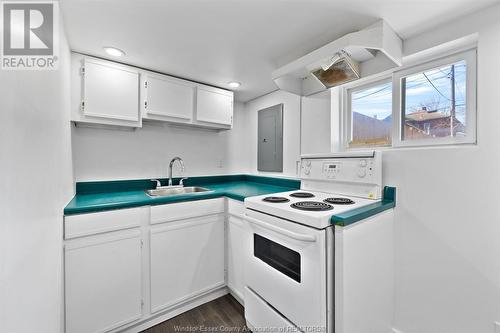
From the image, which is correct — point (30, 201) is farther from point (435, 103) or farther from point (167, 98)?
point (435, 103)

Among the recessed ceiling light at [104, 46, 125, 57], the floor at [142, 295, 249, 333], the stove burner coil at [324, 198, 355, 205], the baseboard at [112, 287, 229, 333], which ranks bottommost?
the floor at [142, 295, 249, 333]

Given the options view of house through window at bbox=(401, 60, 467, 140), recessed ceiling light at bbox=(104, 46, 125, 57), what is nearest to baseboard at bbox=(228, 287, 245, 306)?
view of house through window at bbox=(401, 60, 467, 140)

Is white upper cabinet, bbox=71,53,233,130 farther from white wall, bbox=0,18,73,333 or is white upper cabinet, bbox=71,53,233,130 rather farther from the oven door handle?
the oven door handle

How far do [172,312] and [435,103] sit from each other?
254cm

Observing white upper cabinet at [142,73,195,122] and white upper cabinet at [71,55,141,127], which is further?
white upper cabinet at [142,73,195,122]

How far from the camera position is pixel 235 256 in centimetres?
191

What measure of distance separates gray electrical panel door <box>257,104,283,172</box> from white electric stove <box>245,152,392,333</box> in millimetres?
879

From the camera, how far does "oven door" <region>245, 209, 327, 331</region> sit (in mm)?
1099

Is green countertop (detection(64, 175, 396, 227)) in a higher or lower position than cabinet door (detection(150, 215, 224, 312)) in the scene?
higher

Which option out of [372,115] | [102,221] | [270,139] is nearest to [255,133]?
[270,139]

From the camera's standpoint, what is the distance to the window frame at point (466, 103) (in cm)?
127

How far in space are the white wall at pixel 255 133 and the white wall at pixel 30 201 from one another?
196cm
